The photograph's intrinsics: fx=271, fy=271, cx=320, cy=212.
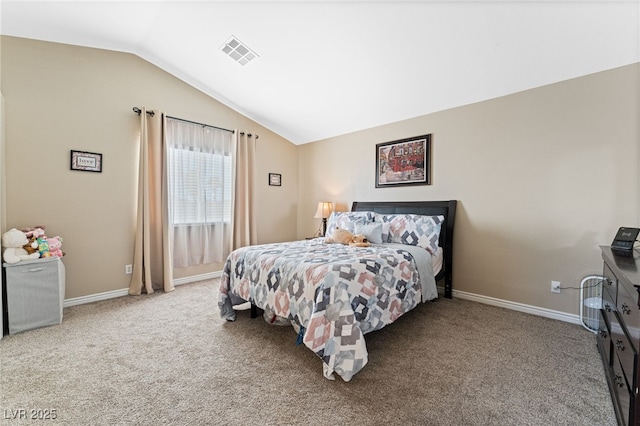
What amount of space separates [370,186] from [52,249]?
12.6ft

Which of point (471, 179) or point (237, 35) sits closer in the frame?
point (237, 35)

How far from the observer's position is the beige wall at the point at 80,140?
274 centimetres

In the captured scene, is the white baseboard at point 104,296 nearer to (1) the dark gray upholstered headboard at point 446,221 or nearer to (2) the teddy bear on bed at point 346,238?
(2) the teddy bear on bed at point 346,238

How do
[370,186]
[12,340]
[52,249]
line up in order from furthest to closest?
1. [370,186]
2. [52,249]
3. [12,340]

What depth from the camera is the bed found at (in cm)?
172

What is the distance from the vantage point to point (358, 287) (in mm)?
1918

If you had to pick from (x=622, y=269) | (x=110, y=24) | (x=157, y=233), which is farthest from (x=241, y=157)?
(x=622, y=269)

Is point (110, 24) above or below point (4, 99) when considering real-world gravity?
above

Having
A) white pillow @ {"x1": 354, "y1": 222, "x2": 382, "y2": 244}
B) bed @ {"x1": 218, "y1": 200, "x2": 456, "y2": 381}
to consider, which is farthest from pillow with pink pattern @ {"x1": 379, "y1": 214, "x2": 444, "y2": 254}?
white pillow @ {"x1": 354, "y1": 222, "x2": 382, "y2": 244}

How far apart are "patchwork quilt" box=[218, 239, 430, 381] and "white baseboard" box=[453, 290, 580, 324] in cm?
111

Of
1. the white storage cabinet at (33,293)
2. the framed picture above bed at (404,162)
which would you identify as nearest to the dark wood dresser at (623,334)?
the framed picture above bed at (404,162)

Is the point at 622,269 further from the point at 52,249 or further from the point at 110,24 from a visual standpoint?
the point at 110,24

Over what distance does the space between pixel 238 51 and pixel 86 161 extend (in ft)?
7.06

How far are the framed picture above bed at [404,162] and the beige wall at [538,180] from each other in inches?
4.0
